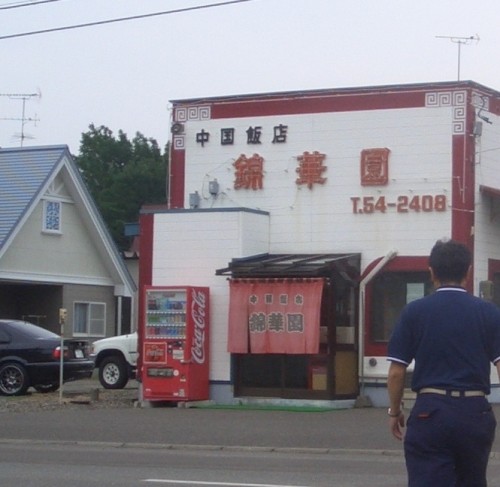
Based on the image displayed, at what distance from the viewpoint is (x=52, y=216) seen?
37.0 metres

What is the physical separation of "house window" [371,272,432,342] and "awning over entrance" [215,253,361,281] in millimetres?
569

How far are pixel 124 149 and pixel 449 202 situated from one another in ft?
187

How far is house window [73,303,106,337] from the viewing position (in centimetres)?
3878

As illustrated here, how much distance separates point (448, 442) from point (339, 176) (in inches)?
696

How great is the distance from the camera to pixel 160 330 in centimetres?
2348

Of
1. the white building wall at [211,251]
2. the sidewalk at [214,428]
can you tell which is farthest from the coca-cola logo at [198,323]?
the sidewalk at [214,428]

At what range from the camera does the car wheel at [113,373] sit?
95.2ft

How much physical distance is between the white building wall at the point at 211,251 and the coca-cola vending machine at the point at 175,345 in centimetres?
31

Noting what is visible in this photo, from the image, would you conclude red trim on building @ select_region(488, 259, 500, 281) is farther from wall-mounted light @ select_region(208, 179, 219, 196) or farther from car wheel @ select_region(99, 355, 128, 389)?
car wheel @ select_region(99, 355, 128, 389)

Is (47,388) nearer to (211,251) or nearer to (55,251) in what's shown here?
(211,251)

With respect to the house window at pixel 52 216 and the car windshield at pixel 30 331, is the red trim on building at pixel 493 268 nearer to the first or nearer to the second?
the car windshield at pixel 30 331

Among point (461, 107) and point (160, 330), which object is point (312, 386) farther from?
point (461, 107)

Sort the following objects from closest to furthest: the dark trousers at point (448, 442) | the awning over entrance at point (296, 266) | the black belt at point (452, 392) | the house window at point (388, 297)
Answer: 1. the dark trousers at point (448, 442)
2. the black belt at point (452, 392)
3. the awning over entrance at point (296, 266)
4. the house window at point (388, 297)

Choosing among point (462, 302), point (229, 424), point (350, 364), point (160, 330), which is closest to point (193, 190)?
point (160, 330)
